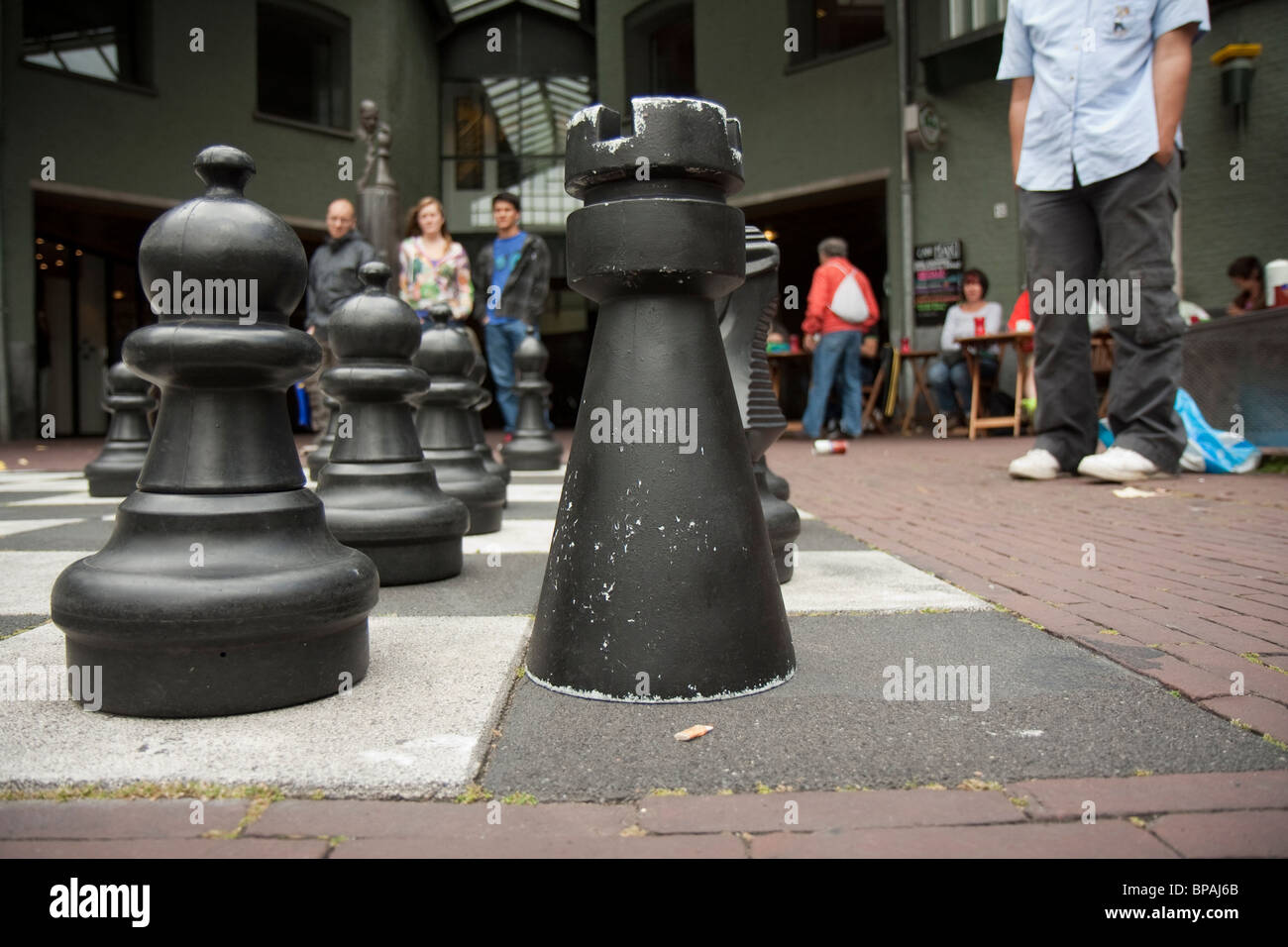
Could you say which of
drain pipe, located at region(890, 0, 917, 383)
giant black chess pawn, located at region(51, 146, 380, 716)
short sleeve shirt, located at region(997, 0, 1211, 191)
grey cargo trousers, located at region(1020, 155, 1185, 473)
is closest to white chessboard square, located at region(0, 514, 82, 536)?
giant black chess pawn, located at region(51, 146, 380, 716)

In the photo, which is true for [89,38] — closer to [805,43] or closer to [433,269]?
[433,269]

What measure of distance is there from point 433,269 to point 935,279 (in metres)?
7.10

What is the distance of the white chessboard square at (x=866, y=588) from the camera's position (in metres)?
2.23

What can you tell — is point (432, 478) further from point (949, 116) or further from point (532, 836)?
point (949, 116)

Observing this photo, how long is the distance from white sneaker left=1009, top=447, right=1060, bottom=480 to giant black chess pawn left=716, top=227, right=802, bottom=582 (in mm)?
2971

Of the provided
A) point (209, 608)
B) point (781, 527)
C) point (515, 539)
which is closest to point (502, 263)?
point (515, 539)

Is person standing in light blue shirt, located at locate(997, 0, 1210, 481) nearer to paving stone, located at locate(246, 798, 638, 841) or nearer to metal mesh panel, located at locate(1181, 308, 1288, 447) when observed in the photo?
metal mesh panel, located at locate(1181, 308, 1288, 447)

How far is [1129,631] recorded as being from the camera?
1.95 metres

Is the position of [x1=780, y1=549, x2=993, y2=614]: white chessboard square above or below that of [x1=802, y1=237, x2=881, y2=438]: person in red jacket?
below

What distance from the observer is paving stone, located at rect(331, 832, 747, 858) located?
1018mm

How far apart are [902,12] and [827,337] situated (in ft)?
14.8

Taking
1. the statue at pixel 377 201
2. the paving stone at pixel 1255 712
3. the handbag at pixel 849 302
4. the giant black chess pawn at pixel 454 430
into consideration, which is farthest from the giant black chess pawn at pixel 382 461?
the handbag at pixel 849 302

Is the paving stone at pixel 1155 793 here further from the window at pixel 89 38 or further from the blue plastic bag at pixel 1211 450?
the window at pixel 89 38

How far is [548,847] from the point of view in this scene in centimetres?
104
